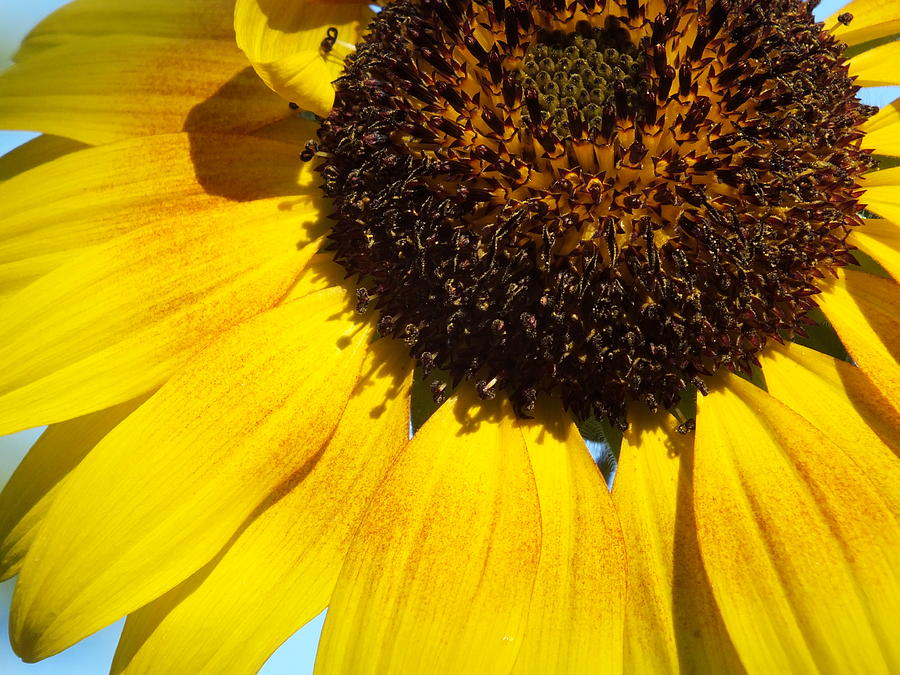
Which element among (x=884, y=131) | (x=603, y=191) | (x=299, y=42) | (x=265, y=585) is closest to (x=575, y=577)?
(x=265, y=585)

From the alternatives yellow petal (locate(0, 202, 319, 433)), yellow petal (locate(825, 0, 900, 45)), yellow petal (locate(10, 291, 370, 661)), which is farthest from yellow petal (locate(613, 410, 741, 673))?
yellow petal (locate(825, 0, 900, 45))

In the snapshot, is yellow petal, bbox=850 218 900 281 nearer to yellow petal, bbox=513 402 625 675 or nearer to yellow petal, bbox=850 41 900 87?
yellow petal, bbox=850 41 900 87

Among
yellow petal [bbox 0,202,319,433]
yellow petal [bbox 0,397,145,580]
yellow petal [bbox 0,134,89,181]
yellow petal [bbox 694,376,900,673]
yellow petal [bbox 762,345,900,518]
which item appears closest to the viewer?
yellow petal [bbox 694,376,900,673]

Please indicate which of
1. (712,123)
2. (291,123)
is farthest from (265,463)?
(712,123)

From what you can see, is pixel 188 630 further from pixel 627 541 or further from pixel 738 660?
pixel 738 660

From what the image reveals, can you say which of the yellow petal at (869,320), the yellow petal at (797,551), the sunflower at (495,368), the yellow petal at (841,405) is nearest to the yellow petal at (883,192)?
the sunflower at (495,368)

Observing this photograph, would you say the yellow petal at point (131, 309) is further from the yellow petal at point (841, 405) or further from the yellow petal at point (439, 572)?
the yellow petal at point (841, 405)
